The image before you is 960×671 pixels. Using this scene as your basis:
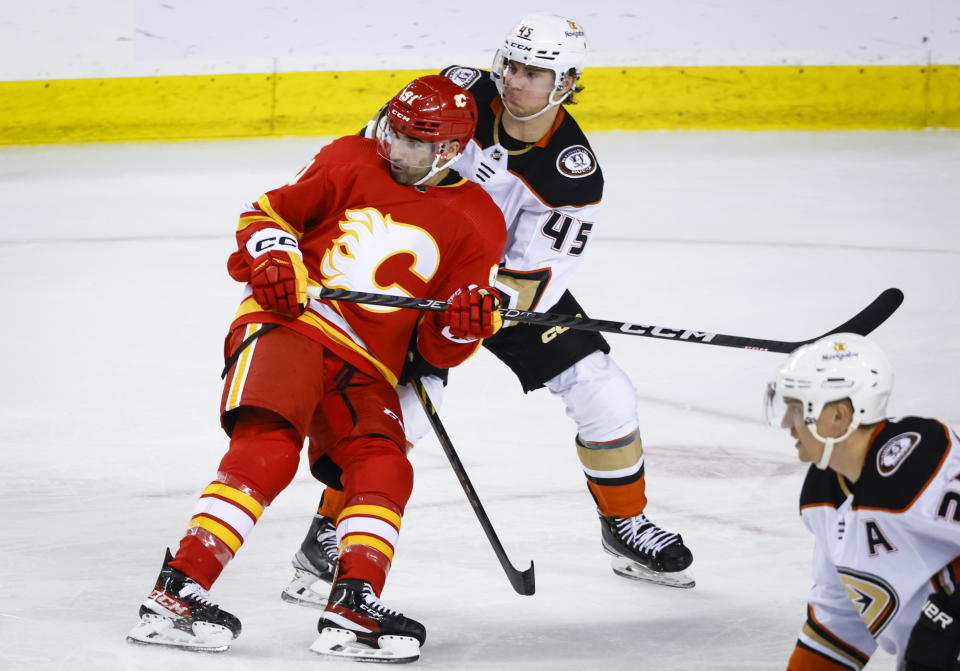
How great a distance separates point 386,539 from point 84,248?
347cm

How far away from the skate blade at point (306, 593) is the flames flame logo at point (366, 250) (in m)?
0.53

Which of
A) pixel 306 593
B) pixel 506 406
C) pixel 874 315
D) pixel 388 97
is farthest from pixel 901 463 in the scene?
pixel 388 97

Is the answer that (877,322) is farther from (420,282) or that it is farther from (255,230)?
(255,230)

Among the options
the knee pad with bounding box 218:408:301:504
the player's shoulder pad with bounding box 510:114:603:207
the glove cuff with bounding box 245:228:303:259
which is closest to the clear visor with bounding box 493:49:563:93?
the player's shoulder pad with bounding box 510:114:603:207

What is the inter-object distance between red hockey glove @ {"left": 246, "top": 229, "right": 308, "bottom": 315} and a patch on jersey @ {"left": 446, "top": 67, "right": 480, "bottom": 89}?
69 cm

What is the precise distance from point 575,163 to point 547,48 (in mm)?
232

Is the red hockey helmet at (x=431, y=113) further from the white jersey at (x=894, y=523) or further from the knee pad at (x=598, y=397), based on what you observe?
the white jersey at (x=894, y=523)

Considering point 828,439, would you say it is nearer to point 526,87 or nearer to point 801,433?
point 801,433

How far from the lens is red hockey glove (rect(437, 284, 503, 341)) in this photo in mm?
2496

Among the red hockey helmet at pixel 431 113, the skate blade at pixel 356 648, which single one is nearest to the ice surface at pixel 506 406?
the skate blade at pixel 356 648

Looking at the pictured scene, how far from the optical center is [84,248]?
18.0ft

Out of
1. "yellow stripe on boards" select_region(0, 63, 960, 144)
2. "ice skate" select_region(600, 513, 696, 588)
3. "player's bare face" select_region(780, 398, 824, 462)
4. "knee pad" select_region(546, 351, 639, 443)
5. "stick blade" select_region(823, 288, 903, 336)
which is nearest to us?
"player's bare face" select_region(780, 398, 824, 462)

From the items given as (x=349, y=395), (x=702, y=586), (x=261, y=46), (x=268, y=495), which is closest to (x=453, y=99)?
(x=349, y=395)

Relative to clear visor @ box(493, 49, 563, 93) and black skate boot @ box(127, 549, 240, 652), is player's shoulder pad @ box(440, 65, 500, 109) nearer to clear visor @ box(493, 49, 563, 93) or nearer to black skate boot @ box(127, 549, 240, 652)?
clear visor @ box(493, 49, 563, 93)
